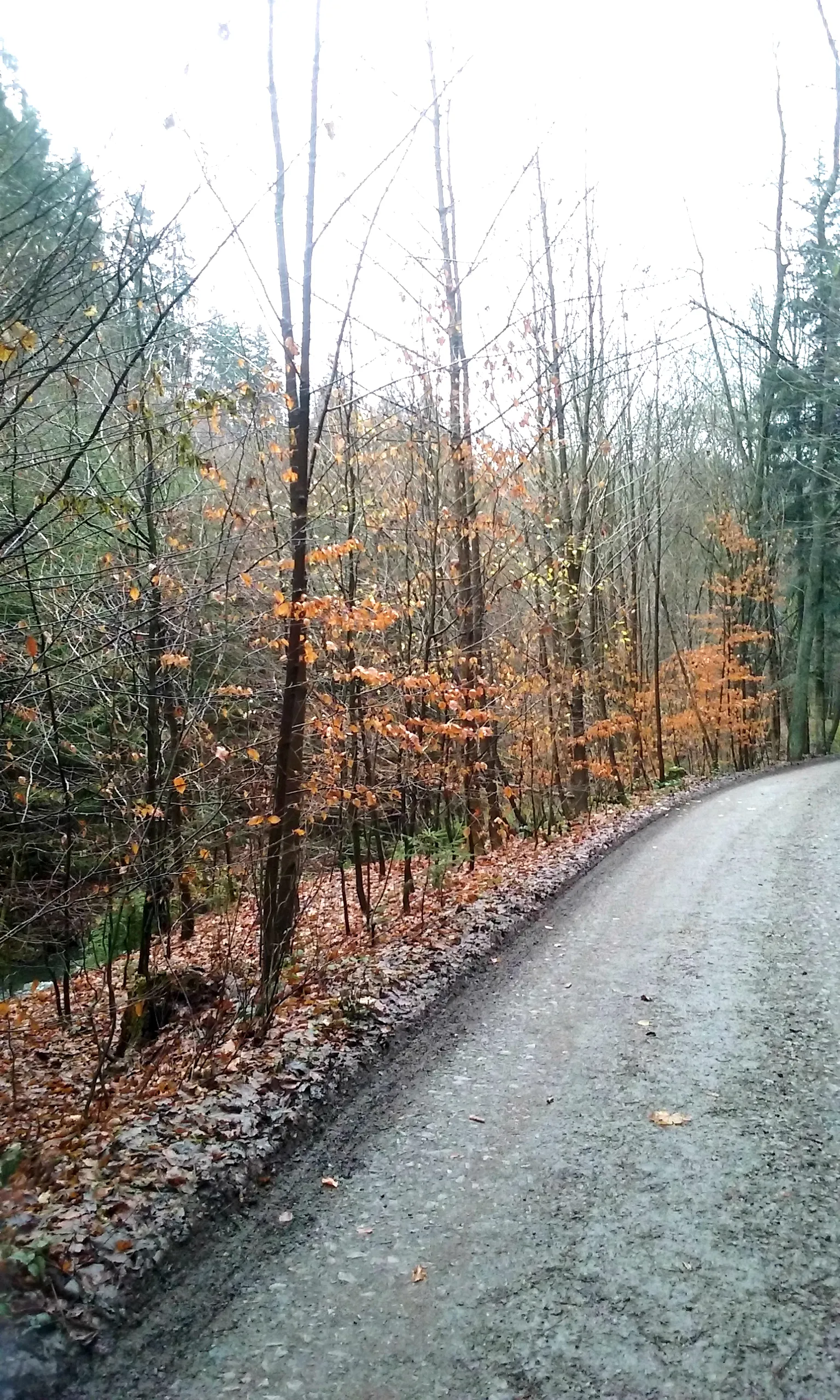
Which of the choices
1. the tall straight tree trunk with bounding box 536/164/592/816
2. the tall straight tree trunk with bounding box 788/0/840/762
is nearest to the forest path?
the tall straight tree trunk with bounding box 536/164/592/816

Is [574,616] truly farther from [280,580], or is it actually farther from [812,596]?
[812,596]

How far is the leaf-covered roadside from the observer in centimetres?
317

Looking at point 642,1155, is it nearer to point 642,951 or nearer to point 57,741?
point 642,951

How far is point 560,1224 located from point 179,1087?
7.41 ft

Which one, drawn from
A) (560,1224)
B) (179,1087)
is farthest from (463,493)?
(560,1224)

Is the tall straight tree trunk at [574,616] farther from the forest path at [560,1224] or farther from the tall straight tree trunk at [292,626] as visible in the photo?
the forest path at [560,1224]

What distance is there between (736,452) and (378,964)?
23180 millimetres

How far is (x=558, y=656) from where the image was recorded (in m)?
15.0

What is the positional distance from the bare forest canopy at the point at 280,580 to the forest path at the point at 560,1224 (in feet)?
6.11

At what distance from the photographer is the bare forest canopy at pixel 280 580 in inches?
170

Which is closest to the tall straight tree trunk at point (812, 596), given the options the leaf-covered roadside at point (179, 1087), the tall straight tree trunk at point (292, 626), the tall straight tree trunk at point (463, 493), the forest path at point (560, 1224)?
the tall straight tree trunk at point (463, 493)

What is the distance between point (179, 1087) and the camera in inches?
184

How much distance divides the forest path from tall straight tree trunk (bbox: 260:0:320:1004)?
4.81 feet

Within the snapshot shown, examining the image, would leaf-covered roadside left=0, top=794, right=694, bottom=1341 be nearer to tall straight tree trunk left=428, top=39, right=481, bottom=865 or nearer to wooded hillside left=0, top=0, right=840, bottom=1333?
wooded hillside left=0, top=0, right=840, bottom=1333
